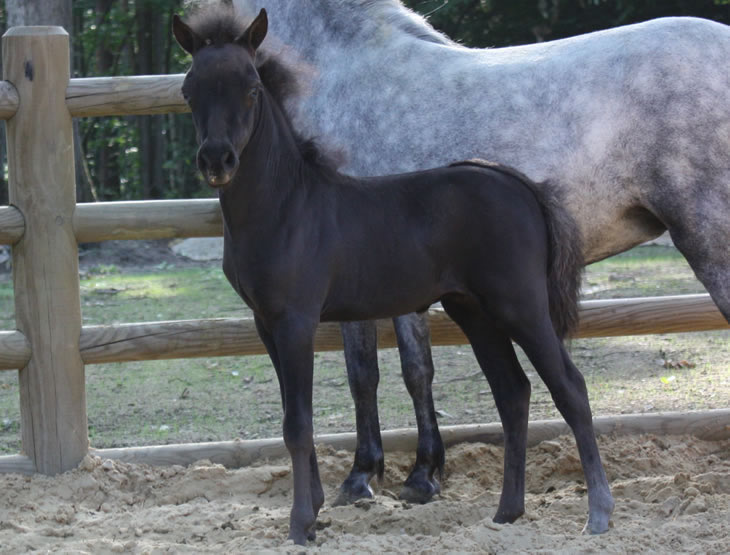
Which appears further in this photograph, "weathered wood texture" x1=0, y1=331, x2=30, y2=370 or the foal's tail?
"weathered wood texture" x1=0, y1=331, x2=30, y2=370

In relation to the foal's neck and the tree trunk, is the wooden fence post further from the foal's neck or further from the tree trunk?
the tree trunk

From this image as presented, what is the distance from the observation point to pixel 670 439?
4.38m

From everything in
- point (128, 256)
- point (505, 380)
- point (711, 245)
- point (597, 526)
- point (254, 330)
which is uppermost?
point (711, 245)

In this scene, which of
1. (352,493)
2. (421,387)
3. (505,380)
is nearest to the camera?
(505,380)

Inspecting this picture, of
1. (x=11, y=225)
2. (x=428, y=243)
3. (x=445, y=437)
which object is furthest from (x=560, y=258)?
(x=11, y=225)

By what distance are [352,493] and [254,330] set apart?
0.90 m

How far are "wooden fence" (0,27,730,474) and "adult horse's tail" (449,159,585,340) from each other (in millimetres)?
1011

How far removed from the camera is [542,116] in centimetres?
382

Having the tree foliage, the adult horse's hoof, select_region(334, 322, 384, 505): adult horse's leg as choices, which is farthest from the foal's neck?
the tree foliage

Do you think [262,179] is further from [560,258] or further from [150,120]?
[150,120]

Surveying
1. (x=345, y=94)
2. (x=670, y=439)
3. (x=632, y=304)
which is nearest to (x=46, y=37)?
(x=345, y=94)

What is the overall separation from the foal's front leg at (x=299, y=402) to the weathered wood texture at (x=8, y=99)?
1.79m

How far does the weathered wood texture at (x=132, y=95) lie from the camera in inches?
169

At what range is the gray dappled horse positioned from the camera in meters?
3.11
